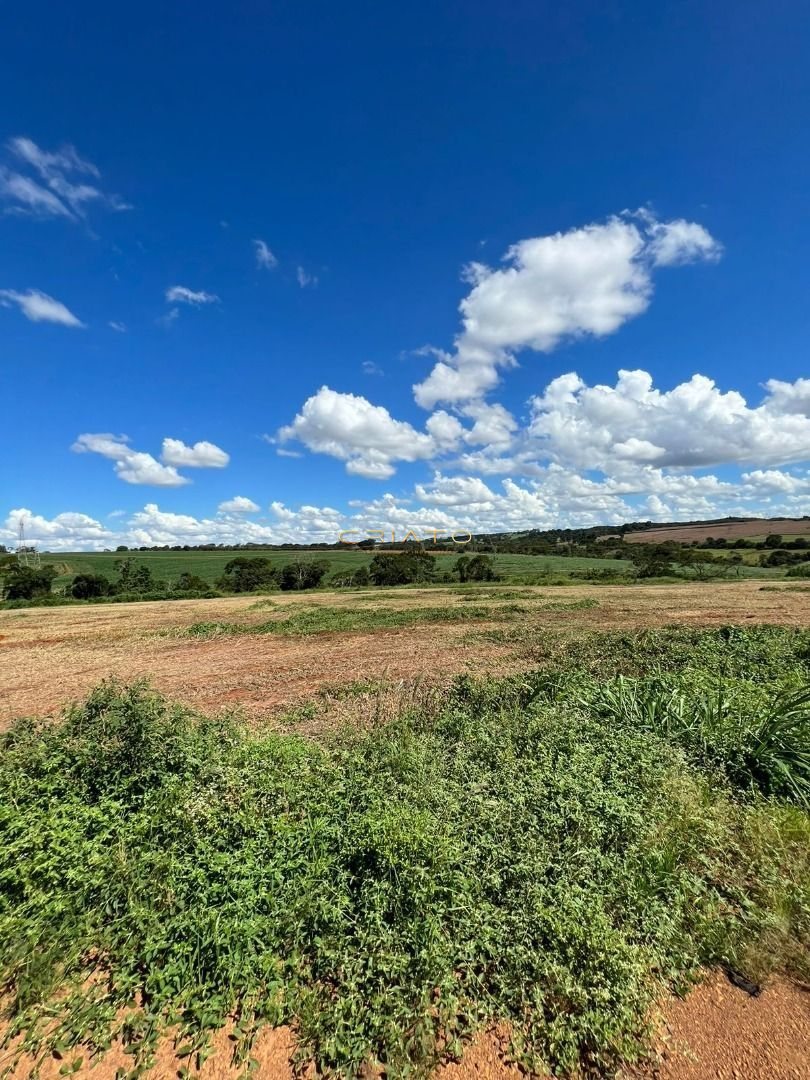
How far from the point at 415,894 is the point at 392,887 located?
0.66 ft

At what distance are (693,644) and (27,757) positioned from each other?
40.5ft

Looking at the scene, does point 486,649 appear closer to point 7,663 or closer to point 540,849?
point 540,849

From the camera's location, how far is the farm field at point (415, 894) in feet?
8.20

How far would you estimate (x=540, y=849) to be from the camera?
3412 millimetres

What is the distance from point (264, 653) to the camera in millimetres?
14594

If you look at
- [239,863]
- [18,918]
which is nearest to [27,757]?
[18,918]

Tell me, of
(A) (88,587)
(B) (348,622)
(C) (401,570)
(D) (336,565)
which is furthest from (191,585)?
(B) (348,622)

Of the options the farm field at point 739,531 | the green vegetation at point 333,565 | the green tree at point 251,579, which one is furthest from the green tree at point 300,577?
the farm field at point 739,531

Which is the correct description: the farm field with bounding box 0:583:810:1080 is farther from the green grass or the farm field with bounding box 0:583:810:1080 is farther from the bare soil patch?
the green grass

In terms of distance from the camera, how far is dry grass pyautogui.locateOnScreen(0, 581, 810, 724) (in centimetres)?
1020

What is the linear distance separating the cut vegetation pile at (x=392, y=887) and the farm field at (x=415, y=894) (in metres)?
0.02

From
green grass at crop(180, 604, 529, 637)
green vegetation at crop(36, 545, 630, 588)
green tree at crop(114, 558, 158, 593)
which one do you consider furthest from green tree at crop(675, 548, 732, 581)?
green tree at crop(114, 558, 158, 593)

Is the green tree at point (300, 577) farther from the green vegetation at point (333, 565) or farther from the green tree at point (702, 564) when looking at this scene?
the green tree at point (702, 564)

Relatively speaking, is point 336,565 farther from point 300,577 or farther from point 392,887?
point 392,887
